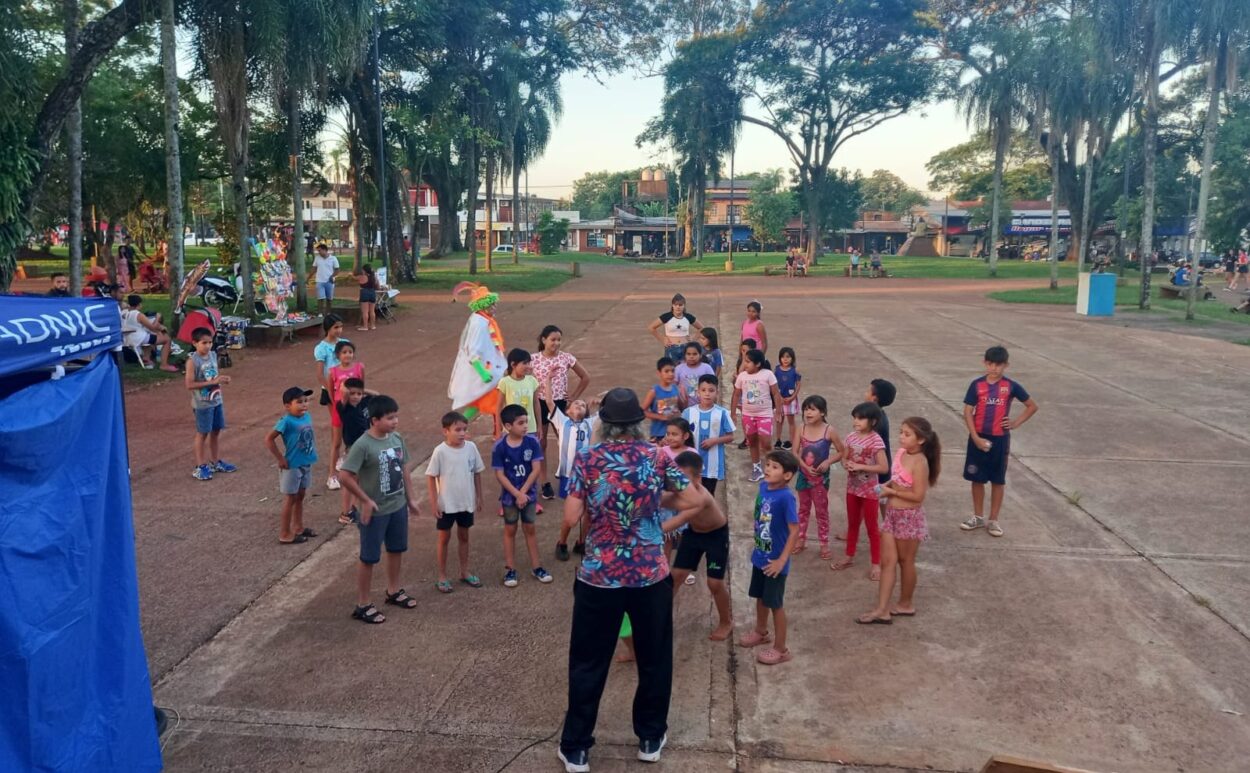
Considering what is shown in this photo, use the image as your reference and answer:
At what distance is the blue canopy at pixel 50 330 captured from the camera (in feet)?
10.8

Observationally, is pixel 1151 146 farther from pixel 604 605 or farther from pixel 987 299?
pixel 604 605

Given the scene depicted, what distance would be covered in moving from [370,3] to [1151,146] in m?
22.0

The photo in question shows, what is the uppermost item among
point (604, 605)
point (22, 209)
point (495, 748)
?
point (22, 209)

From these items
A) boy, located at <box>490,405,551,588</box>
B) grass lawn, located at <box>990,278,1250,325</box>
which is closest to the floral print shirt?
boy, located at <box>490,405,551,588</box>

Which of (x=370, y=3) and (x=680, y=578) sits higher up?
(x=370, y=3)

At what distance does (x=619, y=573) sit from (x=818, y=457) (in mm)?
2907

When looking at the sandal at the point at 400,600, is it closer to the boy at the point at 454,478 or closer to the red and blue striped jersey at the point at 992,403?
the boy at the point at 454,478

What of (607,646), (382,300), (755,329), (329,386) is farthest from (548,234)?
(607,646)

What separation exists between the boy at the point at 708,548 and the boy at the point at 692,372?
9.15 feet

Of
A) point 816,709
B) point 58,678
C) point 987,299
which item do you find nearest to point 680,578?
point 816,709

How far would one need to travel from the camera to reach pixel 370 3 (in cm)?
1877

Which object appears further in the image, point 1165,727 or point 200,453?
point 200,453

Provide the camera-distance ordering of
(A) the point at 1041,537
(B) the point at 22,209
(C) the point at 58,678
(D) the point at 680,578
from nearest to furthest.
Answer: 1. (C) the point at 58,678
2. (D) the point at 680,578
3. (A) the point at 1041,537
4. (B) the point at 22,209

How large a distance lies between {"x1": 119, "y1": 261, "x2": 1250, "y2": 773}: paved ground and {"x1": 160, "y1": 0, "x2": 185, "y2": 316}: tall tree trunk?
276 inches
